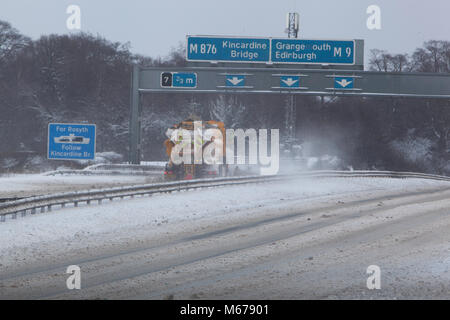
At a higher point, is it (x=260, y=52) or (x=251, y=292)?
(x=260, y=52)

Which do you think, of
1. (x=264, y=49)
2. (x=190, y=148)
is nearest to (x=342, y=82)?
(x=264, y=49)

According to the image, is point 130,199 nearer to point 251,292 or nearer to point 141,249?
point 141,249

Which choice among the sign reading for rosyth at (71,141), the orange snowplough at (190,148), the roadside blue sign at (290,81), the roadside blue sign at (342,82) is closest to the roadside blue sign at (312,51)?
the roadside blue sign at (342,82)

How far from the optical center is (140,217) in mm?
15773

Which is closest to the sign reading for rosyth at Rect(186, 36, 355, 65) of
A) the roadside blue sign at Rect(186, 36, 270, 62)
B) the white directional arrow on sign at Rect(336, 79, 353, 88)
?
the roadside blue sign at Rect(186, 36, 270, 62)

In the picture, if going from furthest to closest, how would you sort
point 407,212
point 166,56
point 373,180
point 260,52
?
point 166,56 → point 260,52 → point 373,180 → point 407,212

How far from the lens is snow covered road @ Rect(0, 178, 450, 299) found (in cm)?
845

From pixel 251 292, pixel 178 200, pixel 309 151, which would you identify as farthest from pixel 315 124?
pixel 251 292

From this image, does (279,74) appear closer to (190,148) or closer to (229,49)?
(229,49)

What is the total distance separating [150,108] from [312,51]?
109 ft

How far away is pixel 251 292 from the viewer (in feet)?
26.8

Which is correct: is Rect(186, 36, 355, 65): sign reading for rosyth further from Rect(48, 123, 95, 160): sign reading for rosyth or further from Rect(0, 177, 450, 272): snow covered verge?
Rect(48, 123, 95, 160): sign reading for rosyth
